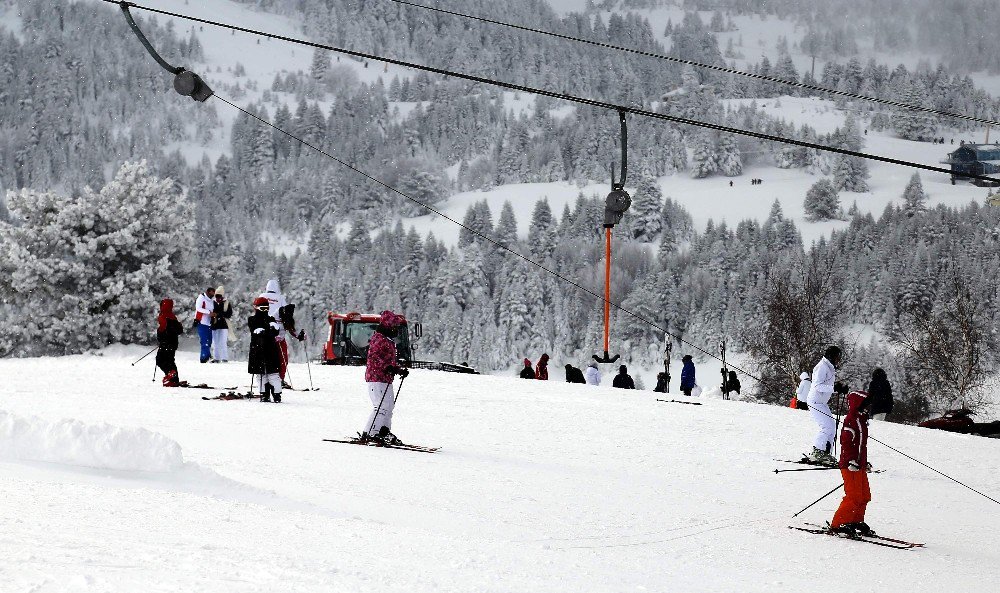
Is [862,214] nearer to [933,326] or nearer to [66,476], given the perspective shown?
[933,326]

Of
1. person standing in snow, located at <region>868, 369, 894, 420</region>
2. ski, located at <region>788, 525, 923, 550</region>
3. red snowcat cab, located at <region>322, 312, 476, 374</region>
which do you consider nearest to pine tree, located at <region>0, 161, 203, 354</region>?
red snowcat cab, located at <region>322, 312, 476, 374</region>

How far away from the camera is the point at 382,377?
44.4 feet

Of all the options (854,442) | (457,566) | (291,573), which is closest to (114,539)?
(291,573)

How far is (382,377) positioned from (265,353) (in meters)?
4.67

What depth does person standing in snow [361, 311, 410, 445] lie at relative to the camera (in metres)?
13.5

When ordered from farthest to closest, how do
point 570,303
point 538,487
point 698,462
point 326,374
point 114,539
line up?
point 570,303, point 326,374, point 698,462, point 538,487, point 114,539

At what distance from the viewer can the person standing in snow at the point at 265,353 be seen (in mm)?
17609

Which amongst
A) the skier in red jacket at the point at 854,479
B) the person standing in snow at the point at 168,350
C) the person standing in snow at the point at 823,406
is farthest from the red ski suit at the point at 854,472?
the person standing in snow at the point at 168,350

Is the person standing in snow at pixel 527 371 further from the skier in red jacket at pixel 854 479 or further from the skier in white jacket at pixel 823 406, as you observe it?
the skier in red jacket at pixel 854 479

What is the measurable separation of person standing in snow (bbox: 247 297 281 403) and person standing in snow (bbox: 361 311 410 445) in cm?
434

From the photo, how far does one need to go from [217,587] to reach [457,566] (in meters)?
1.91

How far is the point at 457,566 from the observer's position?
7.30 m

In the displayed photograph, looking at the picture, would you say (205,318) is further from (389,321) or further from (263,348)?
(389,321)

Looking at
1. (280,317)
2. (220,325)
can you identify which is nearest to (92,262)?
(220,325)
